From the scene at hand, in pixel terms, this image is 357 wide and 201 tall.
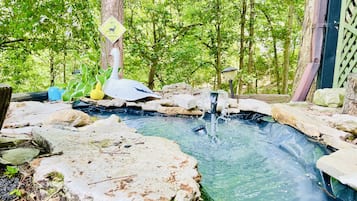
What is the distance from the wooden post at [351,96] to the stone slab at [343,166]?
1.30m

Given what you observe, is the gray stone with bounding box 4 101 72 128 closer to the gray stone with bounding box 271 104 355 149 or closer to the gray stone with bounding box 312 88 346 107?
the gray stone with bounding box 271 104 355 149

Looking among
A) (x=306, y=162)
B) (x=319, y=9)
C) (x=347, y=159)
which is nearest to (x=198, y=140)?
(x=306, y=162)

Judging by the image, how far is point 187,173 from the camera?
124 centimetres

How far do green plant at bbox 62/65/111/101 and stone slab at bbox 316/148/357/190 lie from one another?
Result: 11.4ft

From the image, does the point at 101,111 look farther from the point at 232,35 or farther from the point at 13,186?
the point at 232,35

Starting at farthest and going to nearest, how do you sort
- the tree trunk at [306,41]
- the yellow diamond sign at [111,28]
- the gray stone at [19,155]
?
Answer: the yellow diamond sign at [111,28] → the tree trunk at [306,41] → the gray stone at [19,155]

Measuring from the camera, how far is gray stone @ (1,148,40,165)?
1.42 m

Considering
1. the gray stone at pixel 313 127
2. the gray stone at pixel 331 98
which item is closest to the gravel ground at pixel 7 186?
the gray stone at pixel 313 127

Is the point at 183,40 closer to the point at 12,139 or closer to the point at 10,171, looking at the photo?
the point at 12,139

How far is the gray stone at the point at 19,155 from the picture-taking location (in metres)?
1.42

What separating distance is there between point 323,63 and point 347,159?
2973mm

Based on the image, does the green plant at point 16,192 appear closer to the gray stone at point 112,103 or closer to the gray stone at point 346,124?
the gray stone at point 346,124

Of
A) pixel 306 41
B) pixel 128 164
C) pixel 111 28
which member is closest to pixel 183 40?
pixel 111 28

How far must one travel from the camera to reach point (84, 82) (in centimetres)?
441
